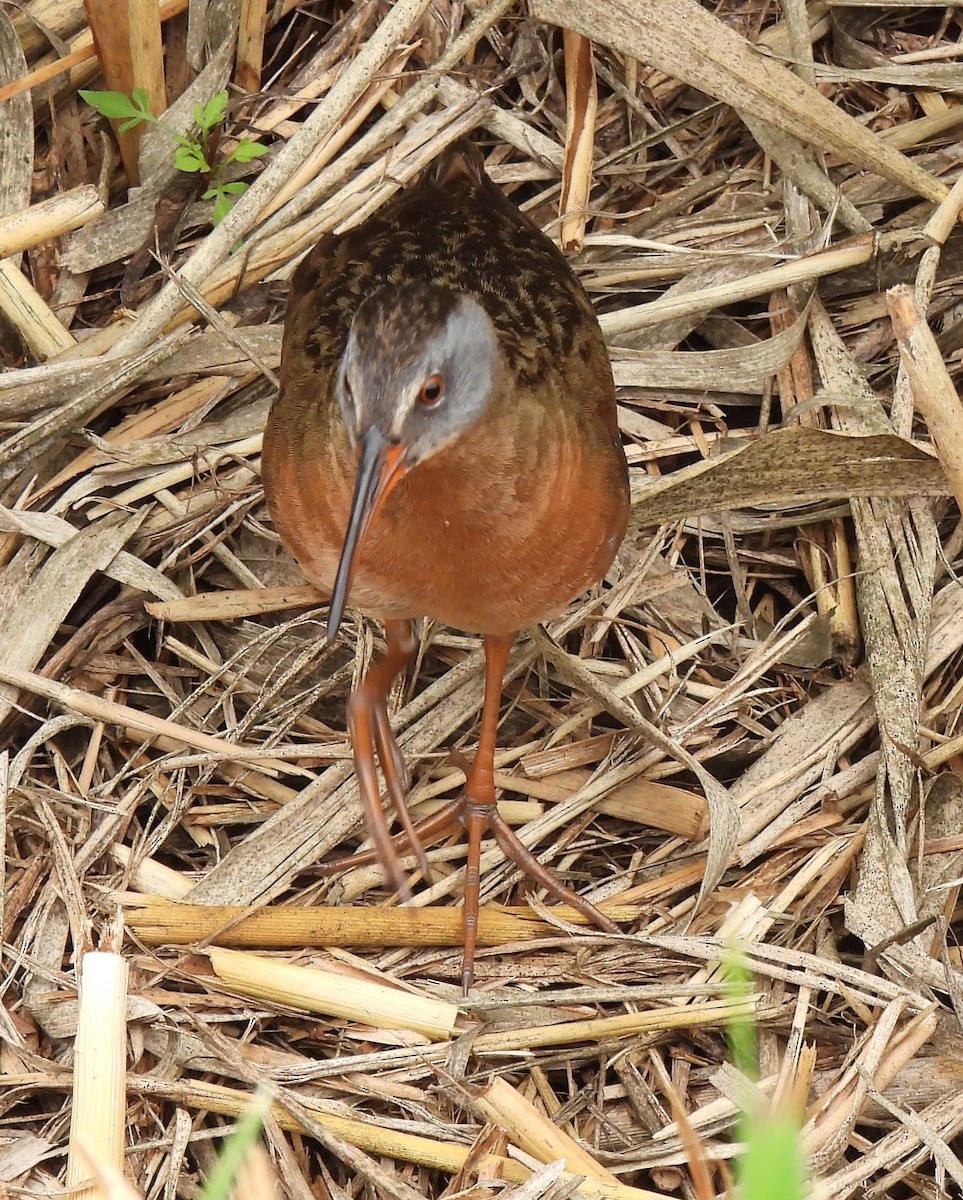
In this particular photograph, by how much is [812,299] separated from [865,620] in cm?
86

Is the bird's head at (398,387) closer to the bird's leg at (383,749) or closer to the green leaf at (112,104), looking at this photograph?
the bird's leg at (383,749)

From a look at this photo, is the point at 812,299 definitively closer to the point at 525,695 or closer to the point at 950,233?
the point at 950,233

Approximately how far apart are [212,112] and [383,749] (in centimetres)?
164

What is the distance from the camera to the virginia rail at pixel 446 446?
2395mm

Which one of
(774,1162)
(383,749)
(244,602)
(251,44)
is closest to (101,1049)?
(383,749)

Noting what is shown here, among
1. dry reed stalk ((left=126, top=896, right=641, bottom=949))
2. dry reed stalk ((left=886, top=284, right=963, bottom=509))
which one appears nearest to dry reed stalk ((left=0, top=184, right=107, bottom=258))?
dry reed stalk ((left=126, top=896, right=641, bottom=949))

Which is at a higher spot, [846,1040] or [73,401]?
[73,401]

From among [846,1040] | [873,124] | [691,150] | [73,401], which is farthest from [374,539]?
[873,124]

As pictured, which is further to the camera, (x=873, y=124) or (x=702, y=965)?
(x=873, y=124)

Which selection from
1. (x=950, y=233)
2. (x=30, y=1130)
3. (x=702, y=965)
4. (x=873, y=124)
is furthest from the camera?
(x=873, y=124)

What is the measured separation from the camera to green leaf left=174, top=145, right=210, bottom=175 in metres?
3.67

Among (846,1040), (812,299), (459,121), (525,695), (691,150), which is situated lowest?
(846,1040)

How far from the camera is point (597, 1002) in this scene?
2881 mm

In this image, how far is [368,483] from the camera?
7.57ft
